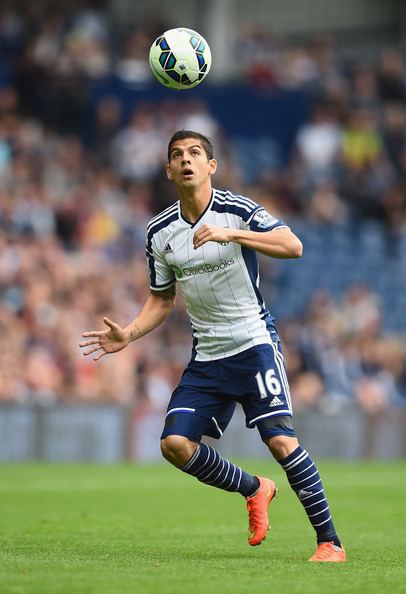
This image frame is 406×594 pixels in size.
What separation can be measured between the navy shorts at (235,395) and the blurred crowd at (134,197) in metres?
9.00

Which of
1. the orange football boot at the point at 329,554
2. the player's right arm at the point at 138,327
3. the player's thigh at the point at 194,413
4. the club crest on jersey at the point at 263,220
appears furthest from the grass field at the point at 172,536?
the club crest on jersey at the point at 263,220

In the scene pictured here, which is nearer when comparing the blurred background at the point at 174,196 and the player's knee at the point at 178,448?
the player's knee at the point at 178,448

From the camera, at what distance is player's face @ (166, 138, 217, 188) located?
26.1ft

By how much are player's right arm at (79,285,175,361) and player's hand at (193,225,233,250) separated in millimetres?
1181

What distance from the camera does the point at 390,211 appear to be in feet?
82.5

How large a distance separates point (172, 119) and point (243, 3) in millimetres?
8044

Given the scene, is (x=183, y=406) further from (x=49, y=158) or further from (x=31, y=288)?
(x=49, y=158)

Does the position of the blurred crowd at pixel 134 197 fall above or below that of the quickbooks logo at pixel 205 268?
above

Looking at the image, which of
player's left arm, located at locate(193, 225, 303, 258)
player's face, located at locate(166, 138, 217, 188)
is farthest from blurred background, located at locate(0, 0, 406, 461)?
player's left arm, located at locate(193, 225, 303, 258)

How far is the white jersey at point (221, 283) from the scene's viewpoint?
8.02 meters

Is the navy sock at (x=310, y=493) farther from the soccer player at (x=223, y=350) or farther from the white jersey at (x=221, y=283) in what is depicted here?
the white jersey at (x=221, y=283)

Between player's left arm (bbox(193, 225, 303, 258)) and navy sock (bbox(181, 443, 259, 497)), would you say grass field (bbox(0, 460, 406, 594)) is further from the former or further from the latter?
player's left arm (bbox(193, 225, 303, 258))

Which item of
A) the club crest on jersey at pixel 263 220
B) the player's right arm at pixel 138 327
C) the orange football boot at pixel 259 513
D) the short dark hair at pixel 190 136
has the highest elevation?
the short dark hair at pixel 190 136

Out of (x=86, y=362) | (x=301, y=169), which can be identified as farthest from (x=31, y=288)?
(x=301, y=169)
